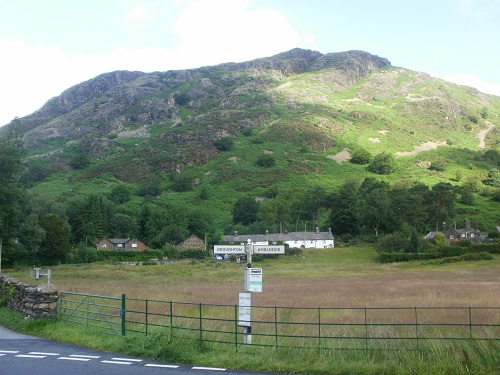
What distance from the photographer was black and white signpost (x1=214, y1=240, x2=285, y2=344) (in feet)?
53.3

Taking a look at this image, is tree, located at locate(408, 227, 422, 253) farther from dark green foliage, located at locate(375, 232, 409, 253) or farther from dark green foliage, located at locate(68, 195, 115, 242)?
dark green foliage, located at locate(68, 195, 115, 242)

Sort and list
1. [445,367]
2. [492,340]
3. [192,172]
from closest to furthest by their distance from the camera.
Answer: [445,367] → [492,340] → [192,172]

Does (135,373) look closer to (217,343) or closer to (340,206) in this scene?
(217,343)

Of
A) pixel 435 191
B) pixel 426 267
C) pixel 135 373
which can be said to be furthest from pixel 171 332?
pixel 435 191

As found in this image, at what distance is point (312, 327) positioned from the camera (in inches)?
803

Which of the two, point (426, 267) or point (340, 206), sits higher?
point (340, 206)

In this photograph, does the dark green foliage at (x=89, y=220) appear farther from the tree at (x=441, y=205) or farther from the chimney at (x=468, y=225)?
the chimney at (x=468, y=225)

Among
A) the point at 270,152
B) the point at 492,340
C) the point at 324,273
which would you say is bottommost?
the point at 324,273

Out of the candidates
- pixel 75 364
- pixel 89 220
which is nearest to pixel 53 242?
pixel 89 220

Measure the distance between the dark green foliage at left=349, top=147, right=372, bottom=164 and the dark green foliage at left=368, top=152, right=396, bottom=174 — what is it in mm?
5922

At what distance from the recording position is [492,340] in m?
13.6

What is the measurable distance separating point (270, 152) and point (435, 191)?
85045 mm

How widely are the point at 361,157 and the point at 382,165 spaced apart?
11.5m

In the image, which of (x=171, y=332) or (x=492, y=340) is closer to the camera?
(x=492, y=340)
